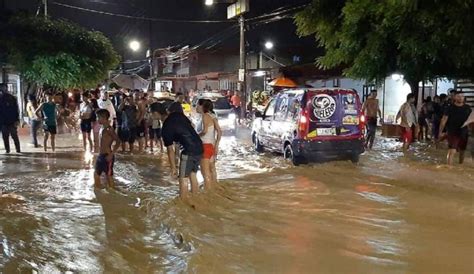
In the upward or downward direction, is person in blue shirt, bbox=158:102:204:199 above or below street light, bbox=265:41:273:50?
below

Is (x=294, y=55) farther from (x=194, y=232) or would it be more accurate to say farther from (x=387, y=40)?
(x=194, y=232)

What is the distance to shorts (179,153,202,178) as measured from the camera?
8.18 meters

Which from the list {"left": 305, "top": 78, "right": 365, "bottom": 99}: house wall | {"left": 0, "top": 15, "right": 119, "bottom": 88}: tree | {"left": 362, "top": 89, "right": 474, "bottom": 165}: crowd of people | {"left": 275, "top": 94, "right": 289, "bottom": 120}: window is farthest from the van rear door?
{"left": 305, "top": 78, "right": 365, "bottom": 99}: house wall

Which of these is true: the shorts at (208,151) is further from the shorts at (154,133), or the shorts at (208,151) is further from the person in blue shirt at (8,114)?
the person in blue shirt at (8,114)

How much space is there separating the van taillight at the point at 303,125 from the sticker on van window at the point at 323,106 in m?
0.25

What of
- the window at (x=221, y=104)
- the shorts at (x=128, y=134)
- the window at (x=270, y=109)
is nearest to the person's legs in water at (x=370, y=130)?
the window at (x=270, y=109)

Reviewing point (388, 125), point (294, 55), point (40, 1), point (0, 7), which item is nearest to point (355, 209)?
point (388, 125)

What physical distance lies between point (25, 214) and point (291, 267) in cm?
449

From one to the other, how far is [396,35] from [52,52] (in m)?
12.4

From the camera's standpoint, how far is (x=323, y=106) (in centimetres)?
1184

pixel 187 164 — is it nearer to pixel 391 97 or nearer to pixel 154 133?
pixel 154 133

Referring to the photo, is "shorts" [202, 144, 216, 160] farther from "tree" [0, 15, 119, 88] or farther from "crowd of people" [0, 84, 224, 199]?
"tree" [0, 15, 119, 88]

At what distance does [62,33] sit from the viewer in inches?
832

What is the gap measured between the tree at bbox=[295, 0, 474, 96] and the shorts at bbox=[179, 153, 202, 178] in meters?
7.12
